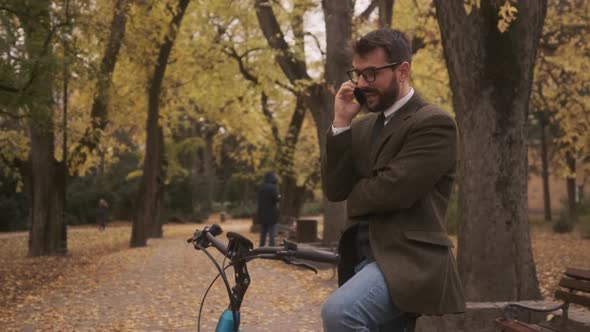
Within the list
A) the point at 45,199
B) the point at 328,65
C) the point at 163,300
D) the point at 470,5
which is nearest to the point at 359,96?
the point at 470,5

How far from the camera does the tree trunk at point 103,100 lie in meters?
17.0

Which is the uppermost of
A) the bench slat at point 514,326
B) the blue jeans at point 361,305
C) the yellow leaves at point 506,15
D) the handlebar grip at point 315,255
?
the yellow leaves at point 506,15

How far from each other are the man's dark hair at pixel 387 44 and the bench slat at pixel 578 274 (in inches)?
127

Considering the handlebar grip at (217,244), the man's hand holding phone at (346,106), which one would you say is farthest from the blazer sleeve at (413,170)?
the handlebar grip at (217,244)

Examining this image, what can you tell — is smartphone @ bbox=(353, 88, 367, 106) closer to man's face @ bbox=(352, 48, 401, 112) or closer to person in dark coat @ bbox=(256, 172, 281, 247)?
man's face @ bbox=(352, 48, 401, 112)

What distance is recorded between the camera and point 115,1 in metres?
17.0

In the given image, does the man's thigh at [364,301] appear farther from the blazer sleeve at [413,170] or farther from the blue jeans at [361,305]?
the blazer sleeve at [413,170]

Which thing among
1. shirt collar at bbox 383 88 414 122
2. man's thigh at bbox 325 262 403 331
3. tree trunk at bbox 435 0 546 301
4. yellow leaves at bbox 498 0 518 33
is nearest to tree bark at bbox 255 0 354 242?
tree trunk at bbox 435 0 546 301

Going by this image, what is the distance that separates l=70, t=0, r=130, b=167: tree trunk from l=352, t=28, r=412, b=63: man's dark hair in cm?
1466

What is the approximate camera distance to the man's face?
2.64m

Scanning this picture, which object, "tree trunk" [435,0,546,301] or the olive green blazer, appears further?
"tree trunk" [435,0,546,301]

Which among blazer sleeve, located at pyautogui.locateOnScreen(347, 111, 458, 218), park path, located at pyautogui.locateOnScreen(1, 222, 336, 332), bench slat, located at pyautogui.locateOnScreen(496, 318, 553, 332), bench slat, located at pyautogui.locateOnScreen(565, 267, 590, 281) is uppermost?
blazer sleeve, located at pyautogui.locateOnScreen(347, 111, 458, 218)

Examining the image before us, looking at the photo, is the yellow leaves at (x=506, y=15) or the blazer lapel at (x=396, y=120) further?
the yellow leaves at (x=506, y=15)

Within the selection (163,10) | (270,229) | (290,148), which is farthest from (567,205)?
(163,10)
